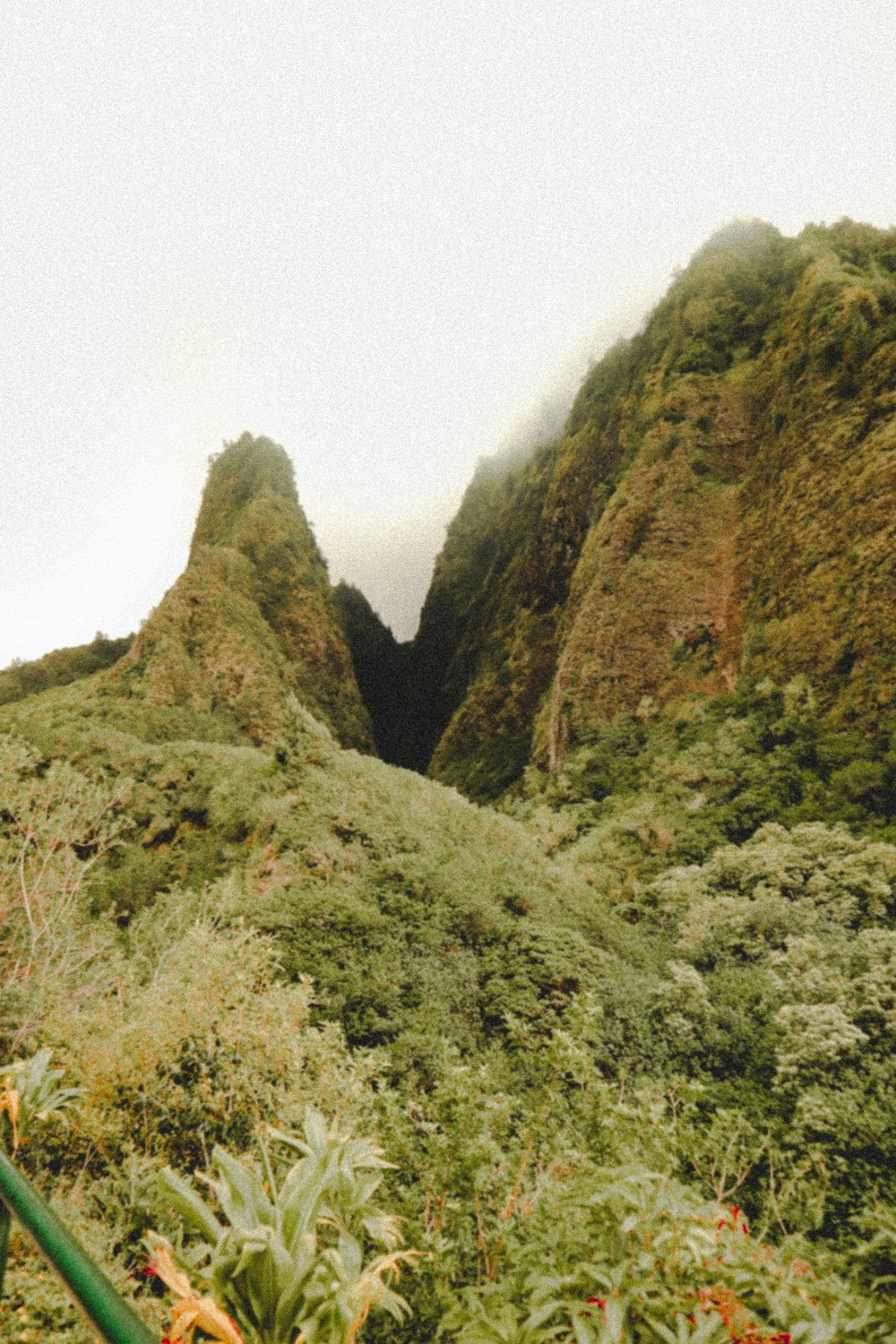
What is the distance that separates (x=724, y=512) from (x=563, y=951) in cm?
1824

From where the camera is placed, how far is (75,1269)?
0.80 metres

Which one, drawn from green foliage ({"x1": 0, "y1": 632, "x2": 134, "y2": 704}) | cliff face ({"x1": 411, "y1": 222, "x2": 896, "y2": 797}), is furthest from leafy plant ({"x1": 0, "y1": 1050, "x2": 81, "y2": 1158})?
green foliage ({"x1": 0, "y1": 632, "x2": 134, "y2": 704})

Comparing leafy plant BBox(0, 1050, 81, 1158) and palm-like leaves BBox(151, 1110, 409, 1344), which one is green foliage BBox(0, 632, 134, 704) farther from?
palm-like leaves BBox(151, 1110, 409, 1344)

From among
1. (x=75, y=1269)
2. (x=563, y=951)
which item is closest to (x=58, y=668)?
(x=563, y=951)

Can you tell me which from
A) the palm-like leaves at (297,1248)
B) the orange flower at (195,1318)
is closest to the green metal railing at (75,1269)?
the orange flower at (195,1318)

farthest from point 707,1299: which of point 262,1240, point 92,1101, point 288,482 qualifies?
point 288,482

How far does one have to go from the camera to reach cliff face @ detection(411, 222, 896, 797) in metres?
15.1

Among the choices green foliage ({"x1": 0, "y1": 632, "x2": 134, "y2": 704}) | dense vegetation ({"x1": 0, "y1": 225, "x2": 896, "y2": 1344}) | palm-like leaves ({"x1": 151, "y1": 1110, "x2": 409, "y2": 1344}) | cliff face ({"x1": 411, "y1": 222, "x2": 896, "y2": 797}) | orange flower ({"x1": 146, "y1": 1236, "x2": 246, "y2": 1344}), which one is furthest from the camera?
green foliage ({"x1": 0, "y1": 632, "x2": 134, "y2": 704})

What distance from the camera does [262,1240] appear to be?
2.34m

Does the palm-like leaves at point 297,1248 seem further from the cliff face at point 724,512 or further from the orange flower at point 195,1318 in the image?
the cliff face at point 724,512

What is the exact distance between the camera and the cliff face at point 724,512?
593 inches

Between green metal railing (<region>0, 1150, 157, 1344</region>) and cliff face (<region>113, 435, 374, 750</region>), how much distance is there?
19.9 m

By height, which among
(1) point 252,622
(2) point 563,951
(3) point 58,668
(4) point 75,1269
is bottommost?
(2) point 563,951

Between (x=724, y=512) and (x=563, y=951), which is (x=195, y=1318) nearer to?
(x=563, y=951)
